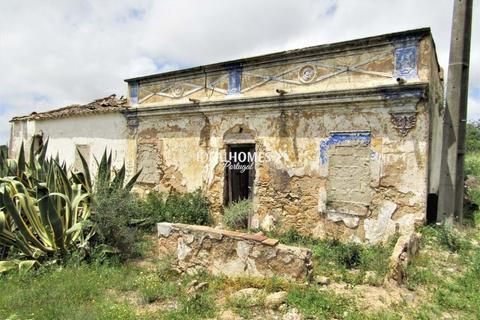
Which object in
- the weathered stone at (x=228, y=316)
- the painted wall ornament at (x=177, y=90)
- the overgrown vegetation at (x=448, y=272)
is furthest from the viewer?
the painted wall ornament at (x=177, y=90)

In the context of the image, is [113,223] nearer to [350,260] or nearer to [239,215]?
[239,215]

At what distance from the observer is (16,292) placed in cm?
420

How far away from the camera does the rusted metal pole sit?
20.2 ft

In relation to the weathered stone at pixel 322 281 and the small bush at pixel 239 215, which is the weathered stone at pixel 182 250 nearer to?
the weathered stone at pixel 322 281

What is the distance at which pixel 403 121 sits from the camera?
19.8 feet

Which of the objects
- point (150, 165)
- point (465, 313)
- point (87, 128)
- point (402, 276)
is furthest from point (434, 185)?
point (87, 128)

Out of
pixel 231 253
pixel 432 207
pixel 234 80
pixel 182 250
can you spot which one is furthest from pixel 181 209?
pixel 432 207

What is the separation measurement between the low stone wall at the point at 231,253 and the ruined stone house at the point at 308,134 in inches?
103

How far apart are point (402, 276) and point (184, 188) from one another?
5.74 m

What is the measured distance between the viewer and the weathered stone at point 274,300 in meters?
3.71

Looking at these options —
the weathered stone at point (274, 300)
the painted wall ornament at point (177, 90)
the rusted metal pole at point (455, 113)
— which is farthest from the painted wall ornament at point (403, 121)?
the painted wall ornament at point (177, 90)

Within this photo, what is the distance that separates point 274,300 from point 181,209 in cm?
465

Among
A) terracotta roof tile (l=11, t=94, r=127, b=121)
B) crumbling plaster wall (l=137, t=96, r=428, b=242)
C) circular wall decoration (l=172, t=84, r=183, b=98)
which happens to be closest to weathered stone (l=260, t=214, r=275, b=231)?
crumbling plaster wall (l=137, t=96, r=428, b=242)

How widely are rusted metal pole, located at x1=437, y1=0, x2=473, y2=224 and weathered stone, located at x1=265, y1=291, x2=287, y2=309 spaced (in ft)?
12.9
